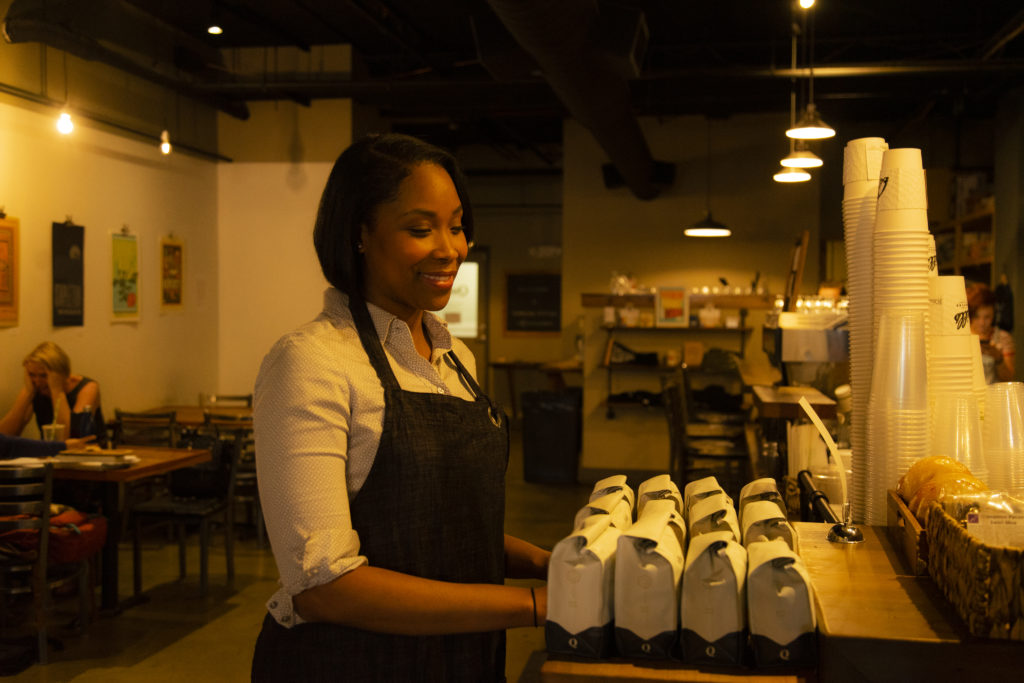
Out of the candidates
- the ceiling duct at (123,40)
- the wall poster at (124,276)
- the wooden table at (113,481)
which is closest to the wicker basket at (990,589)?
the wooden table at (113,481)

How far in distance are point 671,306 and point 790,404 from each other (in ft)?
17.7

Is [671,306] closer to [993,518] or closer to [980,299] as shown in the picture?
[980,299]

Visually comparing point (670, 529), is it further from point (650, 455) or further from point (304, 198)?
point (650, 455)

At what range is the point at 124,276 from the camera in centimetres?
708

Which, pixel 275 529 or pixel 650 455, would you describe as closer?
pixel 275 529

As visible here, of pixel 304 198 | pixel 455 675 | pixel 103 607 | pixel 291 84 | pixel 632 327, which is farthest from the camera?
pixel 632 327

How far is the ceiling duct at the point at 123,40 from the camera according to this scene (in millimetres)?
5359

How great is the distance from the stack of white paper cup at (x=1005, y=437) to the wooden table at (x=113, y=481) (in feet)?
13.5

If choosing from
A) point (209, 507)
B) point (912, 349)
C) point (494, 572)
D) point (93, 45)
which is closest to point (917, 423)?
point (912, 349)

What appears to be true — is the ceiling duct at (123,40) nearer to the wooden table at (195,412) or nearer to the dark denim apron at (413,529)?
the wooden table at (195,412)

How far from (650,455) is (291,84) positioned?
198 inches

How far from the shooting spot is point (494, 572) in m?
1.54

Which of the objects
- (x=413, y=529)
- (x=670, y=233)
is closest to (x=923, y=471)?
(x=413, y=529)

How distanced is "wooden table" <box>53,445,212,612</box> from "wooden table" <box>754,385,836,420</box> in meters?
3.21
